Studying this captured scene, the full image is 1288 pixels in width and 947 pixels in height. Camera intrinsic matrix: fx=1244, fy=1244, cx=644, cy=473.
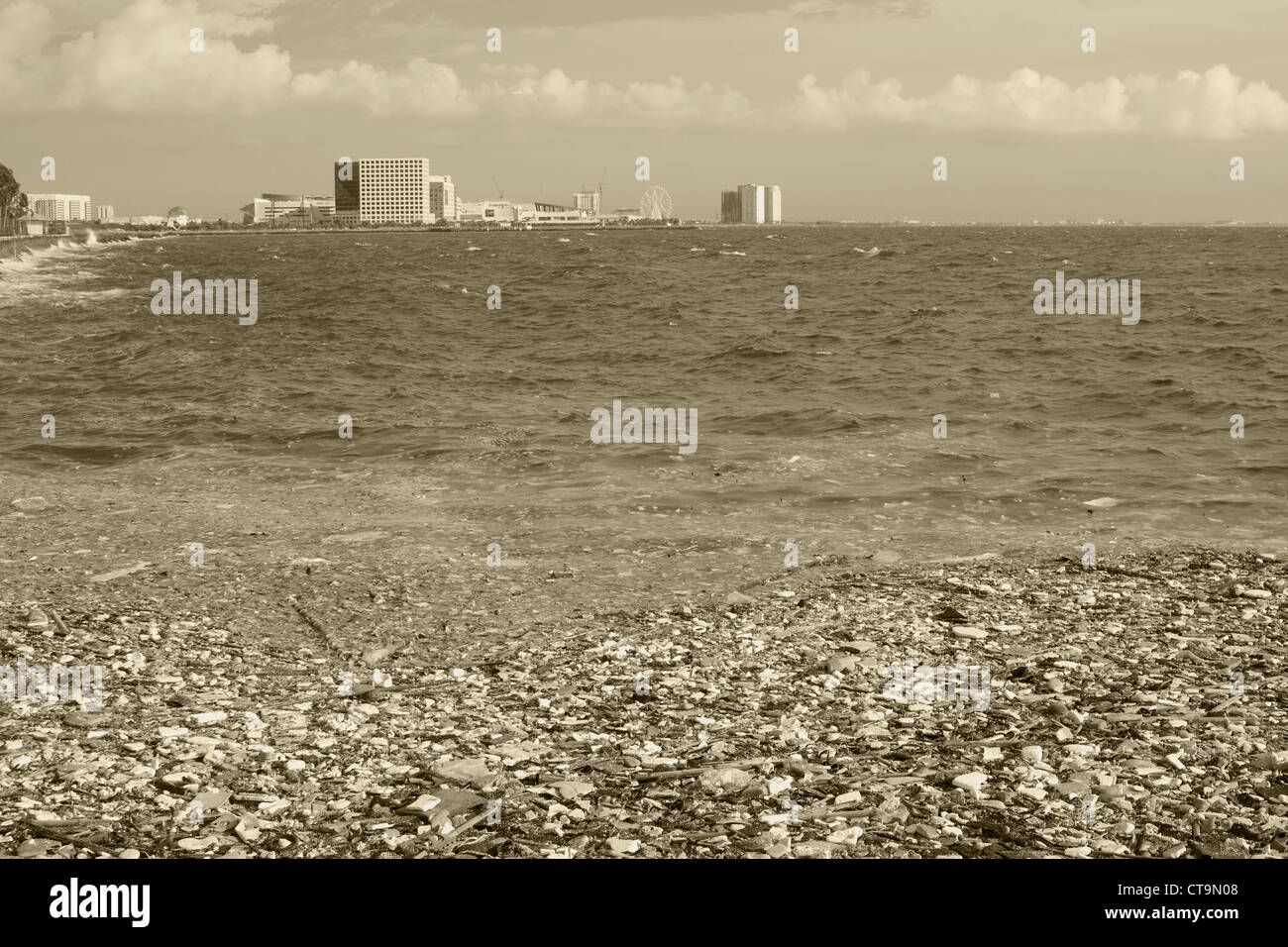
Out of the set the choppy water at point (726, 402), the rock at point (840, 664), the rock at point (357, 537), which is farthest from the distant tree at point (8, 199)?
the rock at point (840, 664)

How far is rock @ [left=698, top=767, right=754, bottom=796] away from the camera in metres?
7.59

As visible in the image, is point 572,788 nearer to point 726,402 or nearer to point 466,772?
point 466,772

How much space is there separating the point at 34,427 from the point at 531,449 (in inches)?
415

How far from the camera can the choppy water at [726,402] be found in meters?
18.3

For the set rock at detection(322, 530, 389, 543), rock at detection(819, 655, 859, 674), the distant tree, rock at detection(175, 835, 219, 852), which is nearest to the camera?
rock at detection(175, 835, 219, 852)

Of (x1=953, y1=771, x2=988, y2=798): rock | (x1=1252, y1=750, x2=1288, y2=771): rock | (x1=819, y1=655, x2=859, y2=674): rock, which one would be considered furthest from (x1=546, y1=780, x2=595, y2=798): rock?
(x1=1252, y1=750, x2=1288, y2=771): rock

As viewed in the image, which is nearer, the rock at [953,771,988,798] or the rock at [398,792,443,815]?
the rock at [398,792,443,815]

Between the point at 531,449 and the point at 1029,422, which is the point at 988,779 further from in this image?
the point at 1029,422

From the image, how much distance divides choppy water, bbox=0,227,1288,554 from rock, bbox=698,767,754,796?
802 centimetres

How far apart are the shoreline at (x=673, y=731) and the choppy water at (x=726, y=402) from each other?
15.7 ft

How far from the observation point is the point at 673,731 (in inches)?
338

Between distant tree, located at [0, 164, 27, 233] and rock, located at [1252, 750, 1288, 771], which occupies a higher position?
distant tree, located at [0, 164, 27, 233]

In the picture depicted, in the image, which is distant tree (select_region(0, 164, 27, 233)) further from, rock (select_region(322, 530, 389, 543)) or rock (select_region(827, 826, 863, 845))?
rock (select_region(827, 826, 863, 845))
